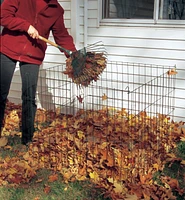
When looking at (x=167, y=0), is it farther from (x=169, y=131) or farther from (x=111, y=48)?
(x=169, y=131)

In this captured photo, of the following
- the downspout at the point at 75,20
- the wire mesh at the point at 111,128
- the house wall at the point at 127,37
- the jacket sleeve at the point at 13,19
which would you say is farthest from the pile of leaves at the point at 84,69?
the downspout at the point at 75,20

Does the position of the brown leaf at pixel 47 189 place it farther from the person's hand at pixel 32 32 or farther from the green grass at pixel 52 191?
the person's hand at pixel 32 32

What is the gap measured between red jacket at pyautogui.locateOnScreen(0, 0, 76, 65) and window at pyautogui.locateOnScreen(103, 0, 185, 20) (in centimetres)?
137

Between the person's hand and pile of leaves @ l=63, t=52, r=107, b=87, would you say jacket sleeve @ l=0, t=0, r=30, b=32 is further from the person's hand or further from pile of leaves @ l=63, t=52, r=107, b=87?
pile of leaves @ l=63, t=52, r=107, b=87

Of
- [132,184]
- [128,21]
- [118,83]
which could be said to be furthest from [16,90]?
[132,184]

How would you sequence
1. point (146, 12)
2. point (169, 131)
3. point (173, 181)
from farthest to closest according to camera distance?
1. point (146, 12)
2. point (169, 131)
3. point (173, 181)

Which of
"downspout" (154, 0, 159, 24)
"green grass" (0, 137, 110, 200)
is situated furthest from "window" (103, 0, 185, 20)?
"green grass" (0, 137, 110, 200)

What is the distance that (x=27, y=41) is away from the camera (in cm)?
307

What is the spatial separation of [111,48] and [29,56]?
184 centimetres

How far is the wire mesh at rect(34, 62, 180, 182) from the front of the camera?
3469 millimetres

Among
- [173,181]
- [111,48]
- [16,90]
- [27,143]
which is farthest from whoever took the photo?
[16,90]

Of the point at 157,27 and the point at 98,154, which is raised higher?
the point at 157,27

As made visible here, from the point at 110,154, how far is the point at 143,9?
2103mm

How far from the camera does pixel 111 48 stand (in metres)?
4.98
